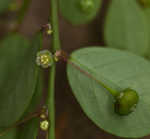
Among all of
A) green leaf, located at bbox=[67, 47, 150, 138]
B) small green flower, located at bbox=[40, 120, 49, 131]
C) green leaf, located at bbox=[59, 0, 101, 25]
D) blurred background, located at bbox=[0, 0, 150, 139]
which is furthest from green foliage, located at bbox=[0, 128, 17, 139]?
blurred background, located at bbox=[0, 0, 150, 139]

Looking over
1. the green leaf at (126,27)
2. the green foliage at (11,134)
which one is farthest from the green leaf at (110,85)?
the green leaf at (126,27)

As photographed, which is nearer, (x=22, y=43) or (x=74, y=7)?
(x=74, y=7)

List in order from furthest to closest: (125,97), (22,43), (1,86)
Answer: (22,43) → (1,86) → (125,97)

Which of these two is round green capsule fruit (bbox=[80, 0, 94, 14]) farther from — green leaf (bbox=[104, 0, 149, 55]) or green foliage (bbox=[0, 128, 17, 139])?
green foliage (bbox=[0, 128, 17, 139])

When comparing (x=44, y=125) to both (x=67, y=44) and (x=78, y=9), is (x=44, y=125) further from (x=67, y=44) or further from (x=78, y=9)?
(x=67, y=44)

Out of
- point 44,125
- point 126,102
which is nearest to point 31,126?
point 44,125

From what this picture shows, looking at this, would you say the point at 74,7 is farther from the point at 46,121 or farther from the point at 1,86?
the point at 46,121

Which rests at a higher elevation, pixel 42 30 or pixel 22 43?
pixel 42 30

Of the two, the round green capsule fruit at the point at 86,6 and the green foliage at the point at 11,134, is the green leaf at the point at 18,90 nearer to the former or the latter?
the green foliage at the point at 11,134

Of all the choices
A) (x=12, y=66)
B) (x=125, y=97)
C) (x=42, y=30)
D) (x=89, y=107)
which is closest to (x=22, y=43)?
(x=12, y=66)
